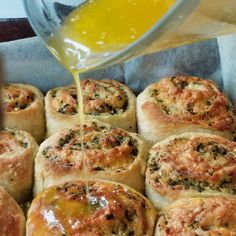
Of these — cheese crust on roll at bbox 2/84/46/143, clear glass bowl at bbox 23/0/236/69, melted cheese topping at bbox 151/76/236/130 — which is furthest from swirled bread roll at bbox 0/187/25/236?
melted cheese topping at bbox 151/76/236/130

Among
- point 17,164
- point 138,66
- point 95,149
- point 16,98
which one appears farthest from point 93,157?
point 138,66

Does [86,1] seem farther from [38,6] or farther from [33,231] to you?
[33,231]

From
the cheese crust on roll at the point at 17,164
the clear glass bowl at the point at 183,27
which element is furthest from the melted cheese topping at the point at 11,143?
the clear glass bowl at the point at 183,27

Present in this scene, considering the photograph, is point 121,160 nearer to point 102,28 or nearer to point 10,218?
point 10,218

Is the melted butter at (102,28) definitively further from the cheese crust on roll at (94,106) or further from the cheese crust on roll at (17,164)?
the cheese crust on roll at (94,106)

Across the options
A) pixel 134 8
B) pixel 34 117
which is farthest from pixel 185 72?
pixel 134 8
